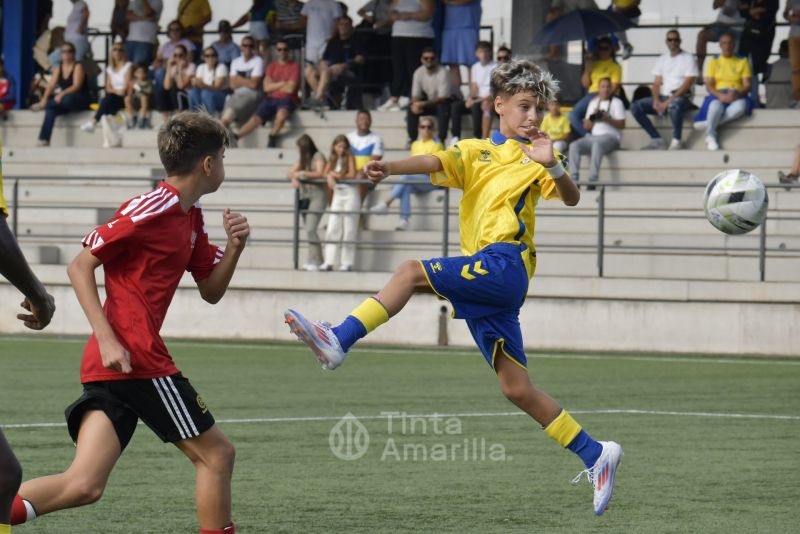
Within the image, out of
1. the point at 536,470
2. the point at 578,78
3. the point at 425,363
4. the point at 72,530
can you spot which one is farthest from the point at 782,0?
the point at 72,530

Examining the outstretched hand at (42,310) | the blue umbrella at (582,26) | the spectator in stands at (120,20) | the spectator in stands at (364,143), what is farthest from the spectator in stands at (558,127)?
the outstretched hand at (42,310)

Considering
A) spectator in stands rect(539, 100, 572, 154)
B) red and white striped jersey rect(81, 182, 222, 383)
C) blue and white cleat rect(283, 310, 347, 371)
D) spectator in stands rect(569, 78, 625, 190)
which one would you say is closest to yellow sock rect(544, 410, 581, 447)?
blue and white cleat rect(283, 310, 347, 371)

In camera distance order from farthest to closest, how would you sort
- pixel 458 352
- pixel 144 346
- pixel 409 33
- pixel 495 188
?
1. pixel 409 33
2. pixel 458 352
3. pixel 495 188
4. pixel 144 346

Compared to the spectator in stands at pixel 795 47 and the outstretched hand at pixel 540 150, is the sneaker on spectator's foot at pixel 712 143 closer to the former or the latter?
the spectator in stands at pixel 795 47

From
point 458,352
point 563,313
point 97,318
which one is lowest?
point 458,352

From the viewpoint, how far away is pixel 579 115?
65.2 ft

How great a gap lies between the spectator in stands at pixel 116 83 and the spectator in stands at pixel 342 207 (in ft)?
17.6

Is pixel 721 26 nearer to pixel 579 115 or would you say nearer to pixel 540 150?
pixel 579 115

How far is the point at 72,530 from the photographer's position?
6488mm

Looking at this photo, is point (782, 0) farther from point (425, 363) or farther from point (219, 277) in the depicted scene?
point (219, 277)

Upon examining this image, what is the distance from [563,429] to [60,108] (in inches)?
715

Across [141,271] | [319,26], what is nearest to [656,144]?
[319,26]

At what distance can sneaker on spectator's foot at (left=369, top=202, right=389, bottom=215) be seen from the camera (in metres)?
18.6

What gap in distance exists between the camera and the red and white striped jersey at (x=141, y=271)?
5191 mm
